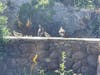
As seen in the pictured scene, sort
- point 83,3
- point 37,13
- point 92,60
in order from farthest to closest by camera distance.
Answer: point 83,3, point 37,13, point 92,60

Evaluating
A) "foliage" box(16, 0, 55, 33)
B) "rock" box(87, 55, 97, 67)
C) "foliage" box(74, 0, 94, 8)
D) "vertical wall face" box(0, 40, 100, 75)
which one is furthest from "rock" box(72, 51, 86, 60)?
"foliage" box(74, 0, 94, 8)

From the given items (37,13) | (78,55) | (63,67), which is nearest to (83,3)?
(37,13)

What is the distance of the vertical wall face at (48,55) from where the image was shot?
25.5 feet

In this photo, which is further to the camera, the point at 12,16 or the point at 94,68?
the point at 12,16

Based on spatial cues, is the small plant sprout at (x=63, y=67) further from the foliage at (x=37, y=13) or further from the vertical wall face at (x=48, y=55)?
the foliage at (x=37, y=13)

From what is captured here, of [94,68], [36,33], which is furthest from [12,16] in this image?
[94,68]

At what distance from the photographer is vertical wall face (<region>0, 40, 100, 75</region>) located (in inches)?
306

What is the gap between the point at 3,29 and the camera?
312 inches

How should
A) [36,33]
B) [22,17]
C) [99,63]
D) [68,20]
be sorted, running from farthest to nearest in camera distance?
1. [68,20]
2. [22,17]
3. [36,33]
4. [99,63]

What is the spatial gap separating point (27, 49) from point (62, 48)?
693 millimetres

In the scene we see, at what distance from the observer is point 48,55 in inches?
308

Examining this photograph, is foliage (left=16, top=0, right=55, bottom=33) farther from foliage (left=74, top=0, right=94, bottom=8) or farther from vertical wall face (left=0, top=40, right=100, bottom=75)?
vertical wall face (left=0, top=40, right=100, bottom=75)

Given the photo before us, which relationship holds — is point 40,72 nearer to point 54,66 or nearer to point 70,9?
point 54,66

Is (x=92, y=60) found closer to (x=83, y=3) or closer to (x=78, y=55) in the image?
(x=78, y=55)
